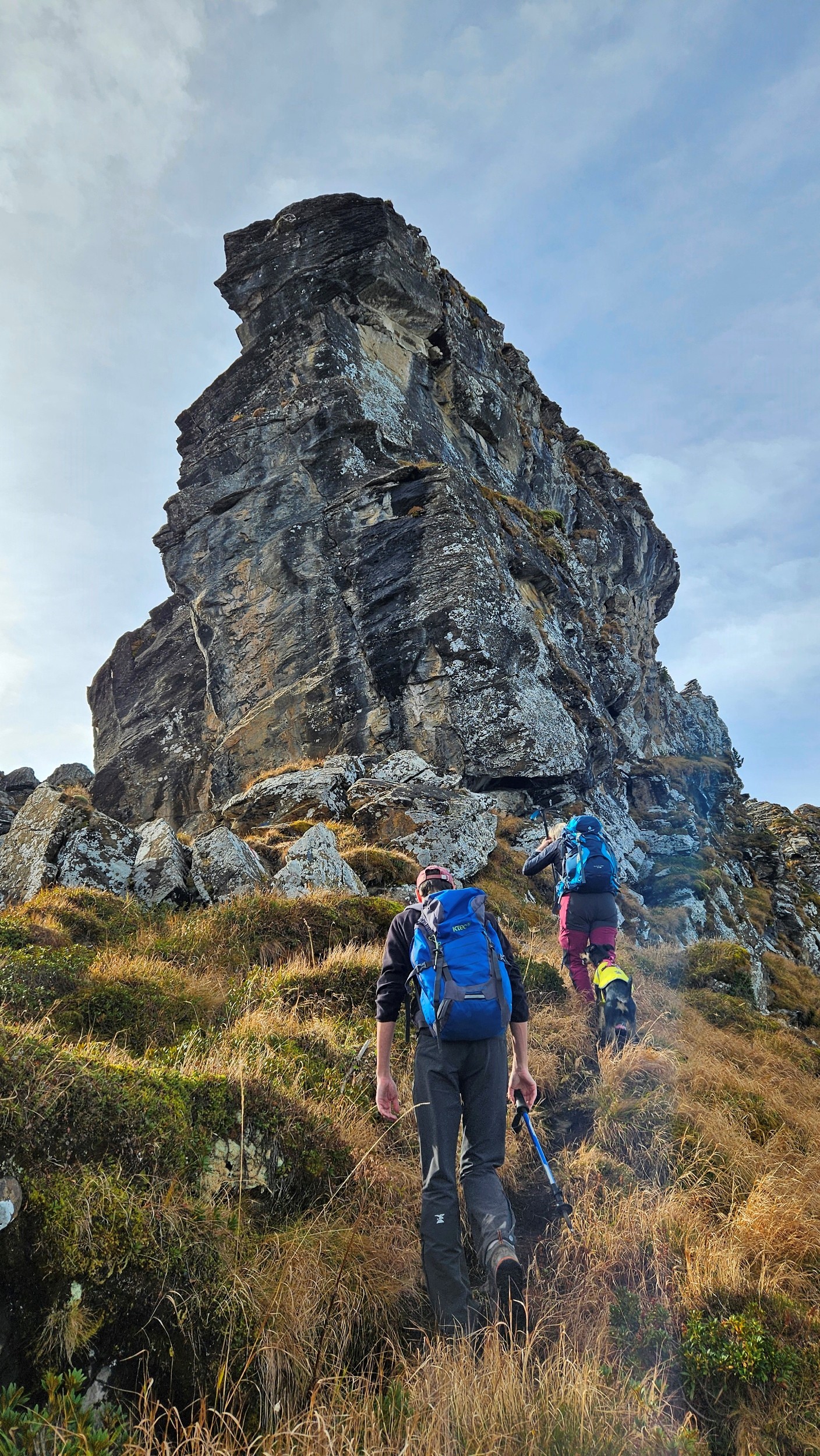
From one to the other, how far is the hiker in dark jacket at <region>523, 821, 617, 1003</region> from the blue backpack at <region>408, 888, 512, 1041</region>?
3719 mm

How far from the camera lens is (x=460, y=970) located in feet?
14.9

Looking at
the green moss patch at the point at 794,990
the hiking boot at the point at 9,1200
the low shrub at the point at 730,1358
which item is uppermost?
the hiking boot at the point at 9,1200

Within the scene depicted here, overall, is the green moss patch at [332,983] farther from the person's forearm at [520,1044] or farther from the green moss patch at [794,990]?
the green moss patch at [794,990]

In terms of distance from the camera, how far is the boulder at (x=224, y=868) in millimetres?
11203

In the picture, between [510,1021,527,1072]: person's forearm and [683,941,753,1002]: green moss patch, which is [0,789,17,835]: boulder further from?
[510,1021,527,1072]: person's forearm

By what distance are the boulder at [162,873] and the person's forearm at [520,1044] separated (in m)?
7.35

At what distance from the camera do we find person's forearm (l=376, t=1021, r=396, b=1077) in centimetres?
475

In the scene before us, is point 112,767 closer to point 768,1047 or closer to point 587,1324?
point 768,1047

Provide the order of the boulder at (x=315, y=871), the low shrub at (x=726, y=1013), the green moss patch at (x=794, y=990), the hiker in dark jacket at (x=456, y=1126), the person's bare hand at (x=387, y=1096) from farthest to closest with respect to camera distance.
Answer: the green moss patch at (x=794, y=990) < the boulder at (x=315, y=871) < the low shrub at (x=726, y=1013) < the person's bare hand at (x=387, y=1096) < the hiker in dark jacket at (x=456, y=1126)

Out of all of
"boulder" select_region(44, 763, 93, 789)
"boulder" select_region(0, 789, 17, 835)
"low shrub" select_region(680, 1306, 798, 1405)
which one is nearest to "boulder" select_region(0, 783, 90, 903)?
"low shrub" select_region(680, 1306, 798, 1405)

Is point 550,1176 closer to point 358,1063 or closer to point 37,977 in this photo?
point 358,1063

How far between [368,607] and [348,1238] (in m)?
21.6

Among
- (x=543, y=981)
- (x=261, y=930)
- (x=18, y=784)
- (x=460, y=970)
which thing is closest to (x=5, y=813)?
(x=18, y=784)

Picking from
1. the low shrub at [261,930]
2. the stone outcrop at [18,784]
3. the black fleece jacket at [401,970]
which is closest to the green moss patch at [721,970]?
the low shrub at [261,930]
